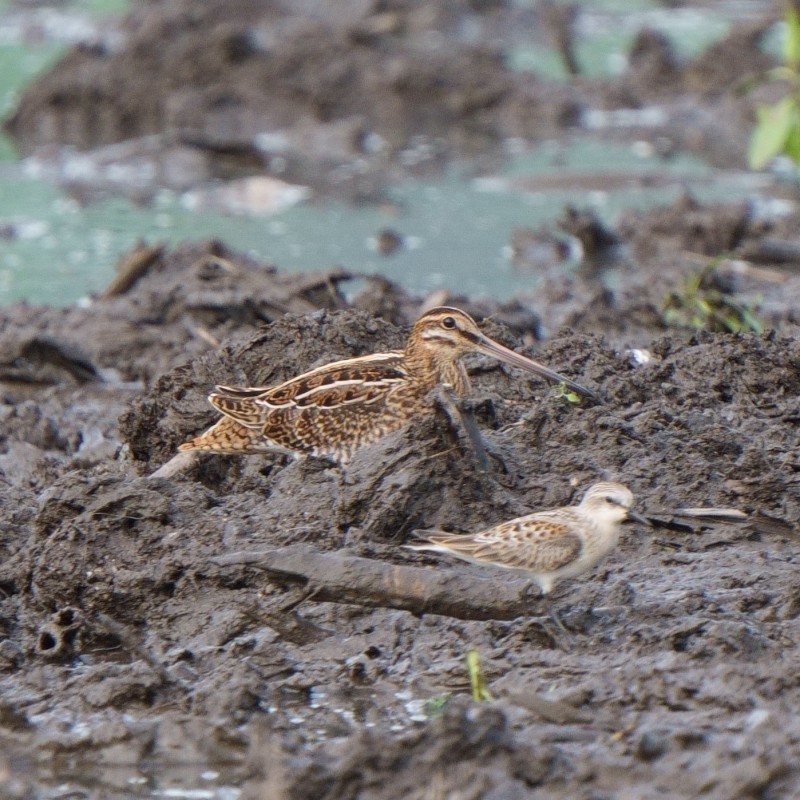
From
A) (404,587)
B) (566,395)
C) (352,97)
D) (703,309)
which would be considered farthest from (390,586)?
(352,97)

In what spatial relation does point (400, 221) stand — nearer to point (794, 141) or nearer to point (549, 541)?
point (794, 141)

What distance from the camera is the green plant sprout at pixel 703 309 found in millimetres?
9305

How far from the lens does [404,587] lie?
18.0 feet

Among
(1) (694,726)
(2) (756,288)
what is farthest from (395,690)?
(2) (756,288)

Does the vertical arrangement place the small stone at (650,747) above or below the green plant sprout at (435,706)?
above

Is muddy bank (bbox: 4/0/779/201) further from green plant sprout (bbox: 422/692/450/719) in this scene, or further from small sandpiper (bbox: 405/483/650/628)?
green plant sprout (bbox: 422/692/450/719)

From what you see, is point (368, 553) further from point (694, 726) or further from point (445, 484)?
point (694, 726)

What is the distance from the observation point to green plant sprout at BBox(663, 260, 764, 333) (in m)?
9.30

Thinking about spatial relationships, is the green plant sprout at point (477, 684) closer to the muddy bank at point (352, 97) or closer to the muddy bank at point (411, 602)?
the muddy bank at point (411, 602)

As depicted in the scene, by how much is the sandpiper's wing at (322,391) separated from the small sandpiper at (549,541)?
98cm

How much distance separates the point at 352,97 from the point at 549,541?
13.4 meters

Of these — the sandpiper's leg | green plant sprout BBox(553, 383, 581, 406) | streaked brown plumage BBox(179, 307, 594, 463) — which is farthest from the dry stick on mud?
green plant sprout BBox(553, 383, 581, 406)

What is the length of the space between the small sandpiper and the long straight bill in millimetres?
1132

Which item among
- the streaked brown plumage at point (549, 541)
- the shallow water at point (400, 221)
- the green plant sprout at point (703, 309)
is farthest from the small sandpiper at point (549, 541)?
the shallow water at point (400, 221)
